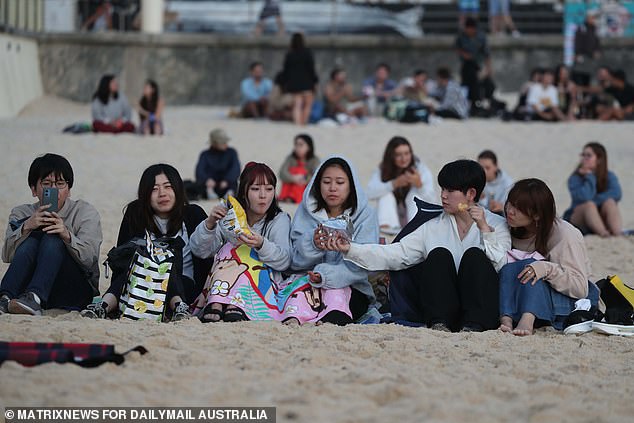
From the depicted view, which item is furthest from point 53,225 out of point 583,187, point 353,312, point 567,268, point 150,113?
point 150,113

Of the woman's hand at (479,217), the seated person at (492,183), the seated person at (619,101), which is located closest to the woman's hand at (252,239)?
the woman's hand at (479,217)

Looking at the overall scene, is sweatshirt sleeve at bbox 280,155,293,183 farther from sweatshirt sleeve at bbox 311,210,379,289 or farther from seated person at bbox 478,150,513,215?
sweatshirt sleeve at bbox 311,210,379,289

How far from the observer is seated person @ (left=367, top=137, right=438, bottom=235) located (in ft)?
34.4

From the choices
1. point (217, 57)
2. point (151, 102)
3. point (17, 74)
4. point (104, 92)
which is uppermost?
point (217, 57)

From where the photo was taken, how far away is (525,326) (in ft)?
21.9

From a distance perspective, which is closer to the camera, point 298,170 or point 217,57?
point 298,170

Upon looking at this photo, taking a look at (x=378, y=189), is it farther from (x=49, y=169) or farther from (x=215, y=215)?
(x=49, y=169)

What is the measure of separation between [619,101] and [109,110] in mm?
8697

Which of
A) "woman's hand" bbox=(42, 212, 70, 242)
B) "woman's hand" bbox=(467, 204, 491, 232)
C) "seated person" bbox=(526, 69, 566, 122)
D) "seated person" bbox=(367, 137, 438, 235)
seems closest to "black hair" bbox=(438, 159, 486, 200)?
"woman's hand" bbox=(467, 204, 491, 232)

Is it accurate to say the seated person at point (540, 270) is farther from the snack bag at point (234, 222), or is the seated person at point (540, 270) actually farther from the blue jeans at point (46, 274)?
the blue jeans at point (46, 274)

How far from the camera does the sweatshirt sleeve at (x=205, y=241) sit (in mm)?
7000

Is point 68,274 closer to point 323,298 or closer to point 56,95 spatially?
point 323,298

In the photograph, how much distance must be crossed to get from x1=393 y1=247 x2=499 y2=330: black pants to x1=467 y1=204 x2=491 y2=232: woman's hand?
165 millimetres

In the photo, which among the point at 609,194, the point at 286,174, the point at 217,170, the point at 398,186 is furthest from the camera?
the point at 217,170
